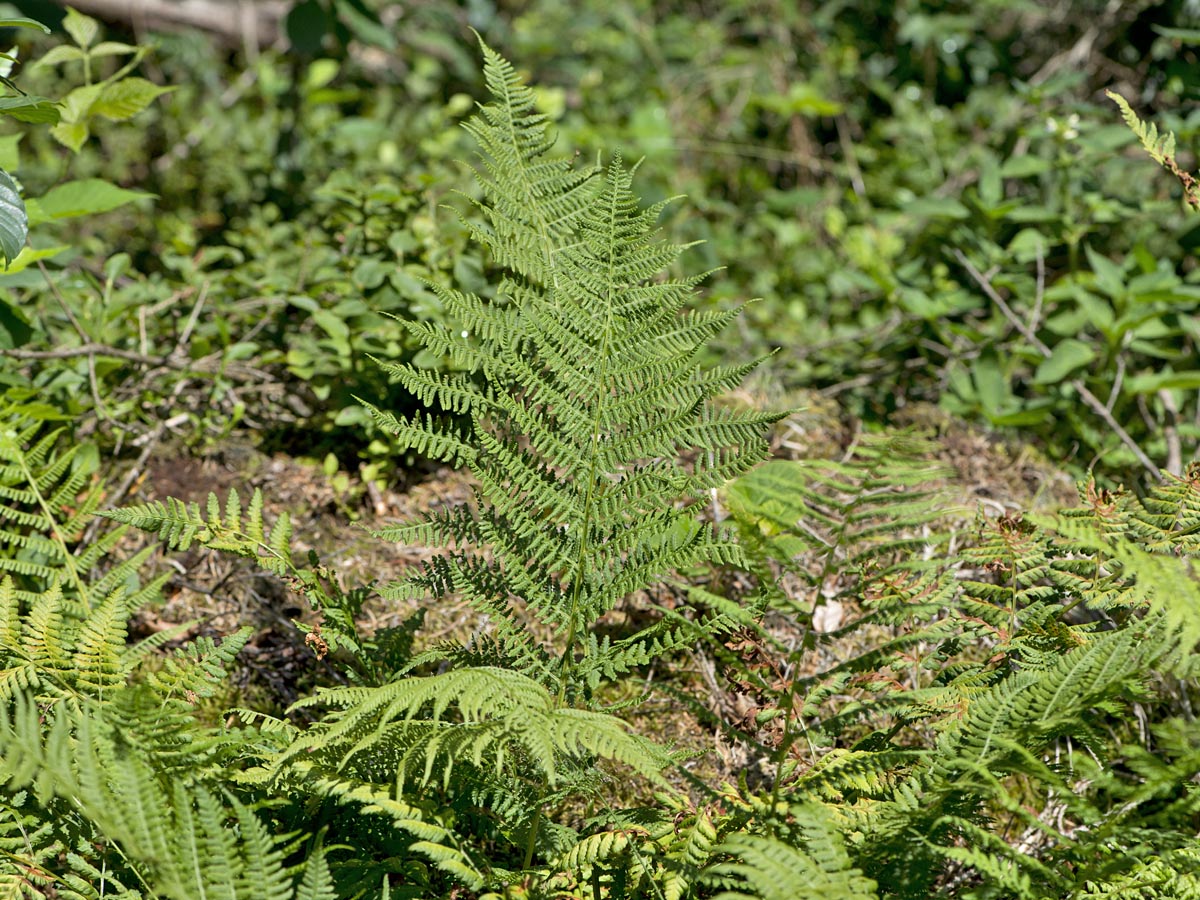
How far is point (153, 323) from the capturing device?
3.34 meters

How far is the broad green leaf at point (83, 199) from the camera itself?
2.83 metres

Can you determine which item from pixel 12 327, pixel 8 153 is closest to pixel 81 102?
pixel 8 153

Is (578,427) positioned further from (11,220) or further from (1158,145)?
(1158,145)

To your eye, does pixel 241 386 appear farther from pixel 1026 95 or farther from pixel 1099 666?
pixel 1026 95

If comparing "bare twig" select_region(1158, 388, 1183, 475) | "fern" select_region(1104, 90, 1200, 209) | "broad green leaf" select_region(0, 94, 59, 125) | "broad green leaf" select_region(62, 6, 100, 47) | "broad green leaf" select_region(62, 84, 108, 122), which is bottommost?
"bare twig" select_region(1158, 388, 1183, 475)

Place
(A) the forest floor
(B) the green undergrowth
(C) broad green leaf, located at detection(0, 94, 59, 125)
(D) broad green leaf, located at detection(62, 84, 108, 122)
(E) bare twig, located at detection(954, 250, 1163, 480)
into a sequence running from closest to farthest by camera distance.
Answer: (B) the green undergrowth < (C) broad green leaf, located at detection(0, 94, 59, 125) < (A) the forest floor < (D) broad green leaf, located at detection(62, 84, 108, 122) < (E) bare twig, located at detection(954, 250, 1163, 480)

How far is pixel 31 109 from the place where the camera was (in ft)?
7.11

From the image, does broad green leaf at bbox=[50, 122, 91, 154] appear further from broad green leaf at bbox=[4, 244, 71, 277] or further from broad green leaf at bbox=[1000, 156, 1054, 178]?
broad green leaf at bbox=[1000, 156, 1054, 178]

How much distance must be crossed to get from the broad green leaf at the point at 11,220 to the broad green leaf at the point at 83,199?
0.58 metres

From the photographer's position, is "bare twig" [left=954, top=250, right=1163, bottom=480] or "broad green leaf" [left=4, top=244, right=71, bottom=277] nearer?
"broad green leaf" [left=4, top=244, right=71, bottom=277]

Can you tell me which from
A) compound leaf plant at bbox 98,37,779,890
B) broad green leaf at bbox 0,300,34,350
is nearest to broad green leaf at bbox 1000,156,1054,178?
compound leaf plant at bbox 98,37,779,890

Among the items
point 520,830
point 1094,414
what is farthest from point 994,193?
point 520,830

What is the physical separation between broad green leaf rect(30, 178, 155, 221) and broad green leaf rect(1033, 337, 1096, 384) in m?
2.78

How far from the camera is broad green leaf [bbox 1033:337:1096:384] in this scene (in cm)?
339
